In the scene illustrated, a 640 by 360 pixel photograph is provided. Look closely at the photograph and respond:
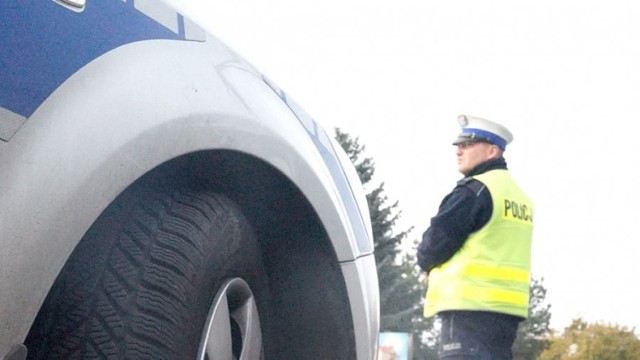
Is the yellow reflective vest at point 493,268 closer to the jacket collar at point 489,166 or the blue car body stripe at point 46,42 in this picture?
the jacket collar at point 489,166

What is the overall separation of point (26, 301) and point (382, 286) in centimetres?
5587

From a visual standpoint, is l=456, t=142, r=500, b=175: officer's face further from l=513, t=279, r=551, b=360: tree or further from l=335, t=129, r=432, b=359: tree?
l=513, t=279, r=551, b=360: tree

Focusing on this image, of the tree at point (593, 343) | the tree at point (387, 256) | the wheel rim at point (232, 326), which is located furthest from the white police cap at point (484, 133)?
the tree at point (593, 343)

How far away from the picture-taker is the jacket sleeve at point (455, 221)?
516cm

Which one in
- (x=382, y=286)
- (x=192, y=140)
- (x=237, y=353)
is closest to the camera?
(x=192, y=140)

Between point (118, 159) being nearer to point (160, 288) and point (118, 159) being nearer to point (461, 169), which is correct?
point (160, 288)

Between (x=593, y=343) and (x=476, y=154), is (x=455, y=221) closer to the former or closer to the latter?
(x=476, y=154)

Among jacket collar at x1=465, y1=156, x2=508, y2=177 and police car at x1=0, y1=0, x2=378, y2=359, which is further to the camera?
jacket collar at x1=465, y1=156, x2=508, y2=177

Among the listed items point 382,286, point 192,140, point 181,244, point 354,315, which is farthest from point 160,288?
point 382,286

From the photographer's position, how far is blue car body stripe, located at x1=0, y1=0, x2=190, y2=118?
162 cm

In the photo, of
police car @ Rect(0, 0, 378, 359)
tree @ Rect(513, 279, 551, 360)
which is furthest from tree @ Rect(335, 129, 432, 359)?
police car @ Rect(0, 0, 378, 359)

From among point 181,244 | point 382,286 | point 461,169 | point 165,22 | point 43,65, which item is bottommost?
point 181,244

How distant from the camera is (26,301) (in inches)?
64.9

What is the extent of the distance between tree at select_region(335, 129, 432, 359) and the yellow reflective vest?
4903 cm
